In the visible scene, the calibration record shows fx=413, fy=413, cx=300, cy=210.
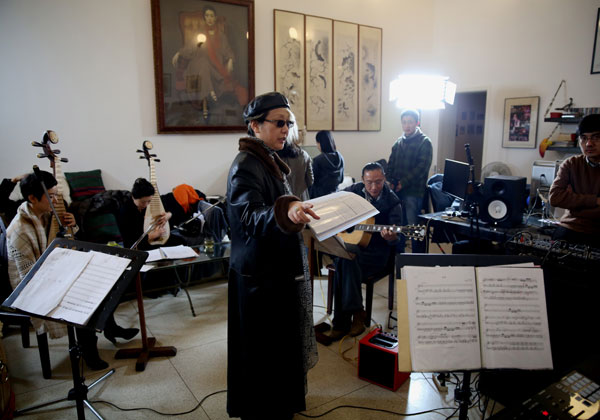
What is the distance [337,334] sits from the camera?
3018 mm

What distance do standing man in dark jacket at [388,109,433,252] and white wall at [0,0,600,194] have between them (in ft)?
4.87

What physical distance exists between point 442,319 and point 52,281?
1.50 metres

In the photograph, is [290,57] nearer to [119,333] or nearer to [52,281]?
[119,333]

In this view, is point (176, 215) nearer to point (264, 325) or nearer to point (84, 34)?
point (84, 34)

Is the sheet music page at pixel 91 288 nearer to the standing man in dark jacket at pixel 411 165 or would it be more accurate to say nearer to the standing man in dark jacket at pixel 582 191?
the standing man in dark jacket at pixel 582 191

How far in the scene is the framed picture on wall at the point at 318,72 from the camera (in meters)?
5.43

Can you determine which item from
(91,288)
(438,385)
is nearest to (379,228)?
(438,385)

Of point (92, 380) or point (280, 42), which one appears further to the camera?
point (280, 42)

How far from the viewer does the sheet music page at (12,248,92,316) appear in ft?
5.30

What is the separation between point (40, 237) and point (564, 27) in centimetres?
589

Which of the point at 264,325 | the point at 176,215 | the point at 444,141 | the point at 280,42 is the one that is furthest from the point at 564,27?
the point at 264,325

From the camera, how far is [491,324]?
4.37 feet

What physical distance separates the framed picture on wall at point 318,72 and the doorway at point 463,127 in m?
2.15

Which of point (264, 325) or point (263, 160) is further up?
point (263, 160)
